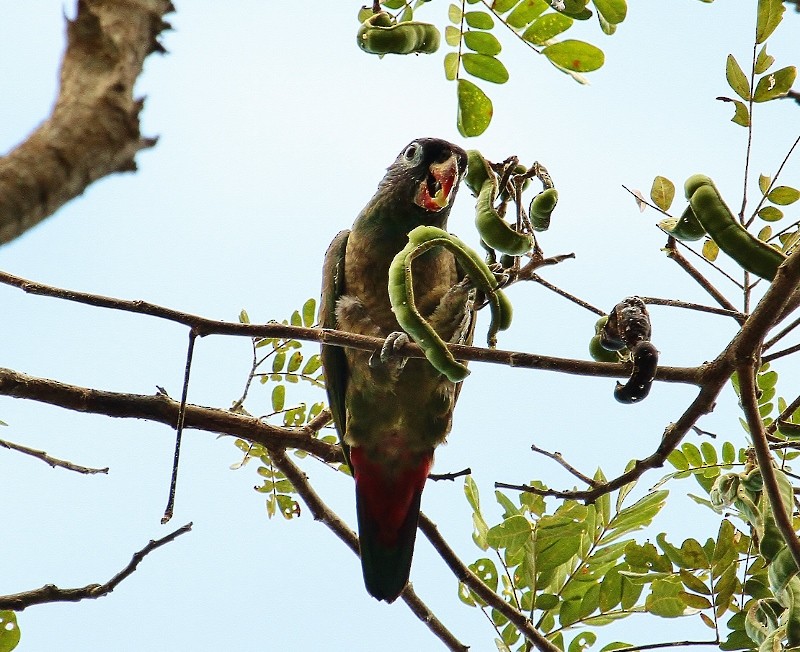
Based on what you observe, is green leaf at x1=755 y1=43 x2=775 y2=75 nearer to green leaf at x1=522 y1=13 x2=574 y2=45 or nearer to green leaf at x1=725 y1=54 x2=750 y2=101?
green leaf at x1=725 y1=54 x2=750 y2=101

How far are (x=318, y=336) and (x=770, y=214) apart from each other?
133 cm

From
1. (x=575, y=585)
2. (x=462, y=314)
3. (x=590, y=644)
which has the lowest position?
(x=590, y=644)

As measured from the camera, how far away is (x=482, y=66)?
7.82ft

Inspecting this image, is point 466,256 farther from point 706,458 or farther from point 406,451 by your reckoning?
point 406,451

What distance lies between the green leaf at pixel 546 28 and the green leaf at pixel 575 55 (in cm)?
4

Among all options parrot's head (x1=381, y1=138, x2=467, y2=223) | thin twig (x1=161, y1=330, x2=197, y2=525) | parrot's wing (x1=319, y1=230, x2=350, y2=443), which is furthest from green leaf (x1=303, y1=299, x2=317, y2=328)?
thin twig (x1=161, y1=330, x2=197, y2=525)

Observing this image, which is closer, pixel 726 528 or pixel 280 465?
pixel 726 528

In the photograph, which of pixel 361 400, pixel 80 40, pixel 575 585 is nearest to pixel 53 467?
pixel 361 400

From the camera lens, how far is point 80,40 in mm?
901

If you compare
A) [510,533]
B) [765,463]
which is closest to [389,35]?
[765,463]

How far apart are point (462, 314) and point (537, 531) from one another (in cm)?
83

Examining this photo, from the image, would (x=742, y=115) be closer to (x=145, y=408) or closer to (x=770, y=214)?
(x=770, y=214)

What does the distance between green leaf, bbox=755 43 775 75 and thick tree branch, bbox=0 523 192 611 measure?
6.11 ft

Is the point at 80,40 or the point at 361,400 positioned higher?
the point at 361,400
